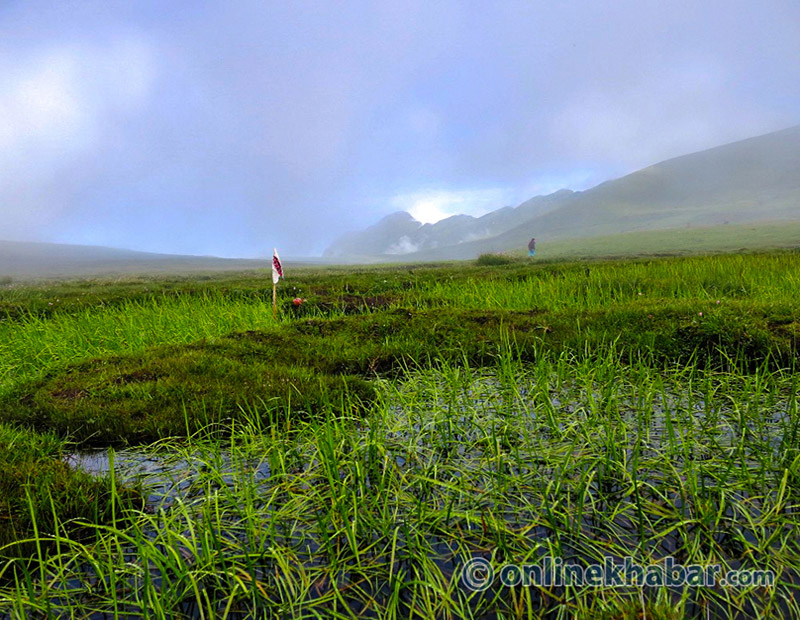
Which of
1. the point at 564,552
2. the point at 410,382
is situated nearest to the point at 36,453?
the point at 410,382

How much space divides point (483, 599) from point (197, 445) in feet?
11.1

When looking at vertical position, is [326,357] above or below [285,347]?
below

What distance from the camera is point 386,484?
12.2ft

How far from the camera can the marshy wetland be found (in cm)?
259

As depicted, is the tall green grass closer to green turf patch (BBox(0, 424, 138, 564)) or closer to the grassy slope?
green turf patch (BBox(0, 424, 138, 564))

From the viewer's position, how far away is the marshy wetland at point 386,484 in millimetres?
2592

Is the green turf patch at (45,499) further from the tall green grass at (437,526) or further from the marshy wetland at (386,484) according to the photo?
the tall green grass at (437,526)

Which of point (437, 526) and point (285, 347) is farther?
point (285, 347)

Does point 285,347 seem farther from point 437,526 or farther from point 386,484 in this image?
point 437,526

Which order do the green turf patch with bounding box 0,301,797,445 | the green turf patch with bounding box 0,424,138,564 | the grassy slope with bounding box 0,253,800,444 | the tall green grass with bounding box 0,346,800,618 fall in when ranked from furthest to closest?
the grassy slope with bounding box 0,253,800,444 < the green turf patch with bounding box 0,301,797,445 < the green turf patch with bounding box 0,424,138,564 < the tall green grass with bounding box 0,346,800,618

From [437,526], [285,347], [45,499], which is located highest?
[285,347]

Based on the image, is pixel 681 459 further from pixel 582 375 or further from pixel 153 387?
pixel 153 387

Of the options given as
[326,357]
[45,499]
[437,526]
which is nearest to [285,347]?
[326,357]

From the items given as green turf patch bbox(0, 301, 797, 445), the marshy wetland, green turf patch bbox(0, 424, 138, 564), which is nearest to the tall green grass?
the marshy wetland
